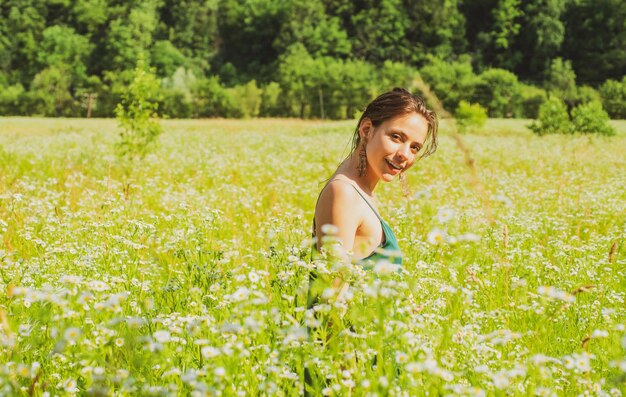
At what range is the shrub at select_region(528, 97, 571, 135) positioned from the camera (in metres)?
25.2

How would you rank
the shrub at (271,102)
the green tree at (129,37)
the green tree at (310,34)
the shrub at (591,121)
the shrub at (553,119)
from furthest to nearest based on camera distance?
the green tree at (310,34) → the green tree at (129,37) → the shrub at (271,102) → the shrub at (553,119) → the shrub at (591,121)

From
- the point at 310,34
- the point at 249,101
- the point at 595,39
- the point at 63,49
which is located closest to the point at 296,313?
the point at 249,101

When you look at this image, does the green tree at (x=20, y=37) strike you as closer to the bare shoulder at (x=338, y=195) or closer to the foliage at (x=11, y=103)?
the foliage at (x=11, y=103)

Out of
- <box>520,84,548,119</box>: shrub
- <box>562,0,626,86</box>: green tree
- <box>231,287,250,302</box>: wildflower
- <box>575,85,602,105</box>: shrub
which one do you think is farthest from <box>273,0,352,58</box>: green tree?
<box>231,287,250,302</box>: wildflower

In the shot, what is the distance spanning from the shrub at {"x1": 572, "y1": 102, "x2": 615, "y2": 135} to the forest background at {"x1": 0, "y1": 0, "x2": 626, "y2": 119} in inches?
1304

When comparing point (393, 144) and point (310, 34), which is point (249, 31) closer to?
point (310, 34)

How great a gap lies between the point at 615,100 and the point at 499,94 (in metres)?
12.0

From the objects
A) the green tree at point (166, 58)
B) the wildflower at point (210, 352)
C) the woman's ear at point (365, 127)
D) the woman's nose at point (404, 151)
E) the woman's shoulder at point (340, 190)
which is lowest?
the wildflower at point (210, 352)

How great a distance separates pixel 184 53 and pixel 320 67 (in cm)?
4421

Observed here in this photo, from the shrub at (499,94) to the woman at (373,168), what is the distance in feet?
182

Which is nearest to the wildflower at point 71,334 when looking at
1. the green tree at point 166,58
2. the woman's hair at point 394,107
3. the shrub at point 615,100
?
the woman's hair at point 394,107

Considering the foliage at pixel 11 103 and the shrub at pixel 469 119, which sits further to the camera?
the foliage at pixel 11 103

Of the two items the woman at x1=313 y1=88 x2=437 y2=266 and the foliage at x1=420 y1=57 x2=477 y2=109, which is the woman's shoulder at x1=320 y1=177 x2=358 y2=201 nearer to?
the woman at x1=313 y1=88 x2=437 y2=266

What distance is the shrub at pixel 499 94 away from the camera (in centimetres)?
5647
